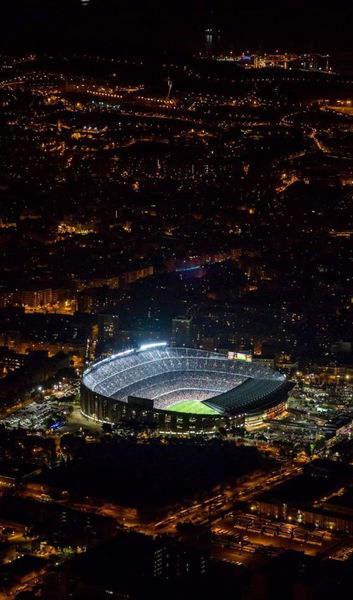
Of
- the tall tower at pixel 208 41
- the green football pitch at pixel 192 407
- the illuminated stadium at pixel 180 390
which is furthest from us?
the tall tower at pixel 208 41

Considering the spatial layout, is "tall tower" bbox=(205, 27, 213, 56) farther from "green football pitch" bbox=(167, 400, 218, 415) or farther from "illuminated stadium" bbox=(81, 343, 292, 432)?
"green football pitch" bbox=(167, 400, 218, 415)

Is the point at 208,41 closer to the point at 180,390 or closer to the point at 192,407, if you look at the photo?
the point at 180,390

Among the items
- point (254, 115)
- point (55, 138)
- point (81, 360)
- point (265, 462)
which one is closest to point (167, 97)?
point (254, 115)

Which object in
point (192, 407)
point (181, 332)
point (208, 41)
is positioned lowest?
point (192, 407)

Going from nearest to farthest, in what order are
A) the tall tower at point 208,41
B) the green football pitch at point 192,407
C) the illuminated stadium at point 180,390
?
the illuminated stadium at point 180,390, the green football pitch at point 192,407, the tall tower at point 208,41

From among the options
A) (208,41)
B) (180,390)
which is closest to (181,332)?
(180,390)

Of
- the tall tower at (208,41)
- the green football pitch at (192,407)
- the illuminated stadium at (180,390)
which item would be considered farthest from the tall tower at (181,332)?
the tall tower at (208,41)

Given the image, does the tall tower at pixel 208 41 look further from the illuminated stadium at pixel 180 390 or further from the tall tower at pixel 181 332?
the illuminated stadium at pixel 180 390

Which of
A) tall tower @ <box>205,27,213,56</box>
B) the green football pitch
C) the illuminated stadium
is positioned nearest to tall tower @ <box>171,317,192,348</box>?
the illuminated stadium

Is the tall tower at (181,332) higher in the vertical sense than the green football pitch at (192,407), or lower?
higher
